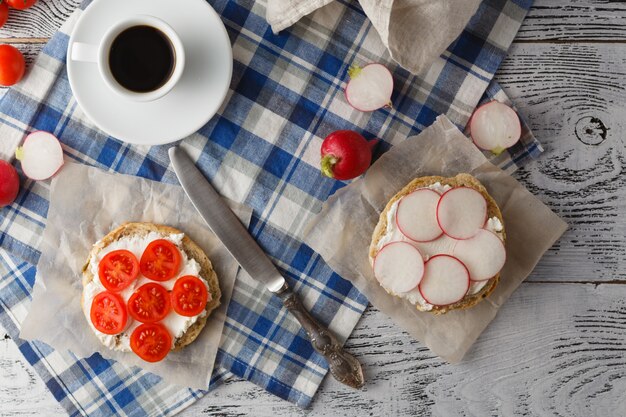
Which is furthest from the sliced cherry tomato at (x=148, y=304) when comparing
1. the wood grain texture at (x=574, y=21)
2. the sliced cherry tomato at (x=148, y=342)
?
the wood grain texture at (x=574, y=21)

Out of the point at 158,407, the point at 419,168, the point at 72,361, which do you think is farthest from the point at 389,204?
the point at 72,361

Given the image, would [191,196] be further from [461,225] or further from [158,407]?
[461,225]

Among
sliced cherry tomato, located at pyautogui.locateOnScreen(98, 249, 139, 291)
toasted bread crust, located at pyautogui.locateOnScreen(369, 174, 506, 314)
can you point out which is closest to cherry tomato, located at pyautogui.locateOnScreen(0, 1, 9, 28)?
sliced cherry tomato, located at pyautogui.locateOnScreen(98, 249, 139, 291)

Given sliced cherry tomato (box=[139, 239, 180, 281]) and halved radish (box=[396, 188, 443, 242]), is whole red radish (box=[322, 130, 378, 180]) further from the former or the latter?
sliced cherry tomato (box=[139, 239, 180, 281])

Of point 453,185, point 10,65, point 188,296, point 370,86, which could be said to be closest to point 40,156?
point 10,65

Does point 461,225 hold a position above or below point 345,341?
above

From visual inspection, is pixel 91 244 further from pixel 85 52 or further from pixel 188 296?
pixel 85 52

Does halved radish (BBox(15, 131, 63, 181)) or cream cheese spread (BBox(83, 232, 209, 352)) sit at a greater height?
halved radish (BBox(15, 131, 63, 181))

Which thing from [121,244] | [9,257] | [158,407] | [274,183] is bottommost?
[158,407]
